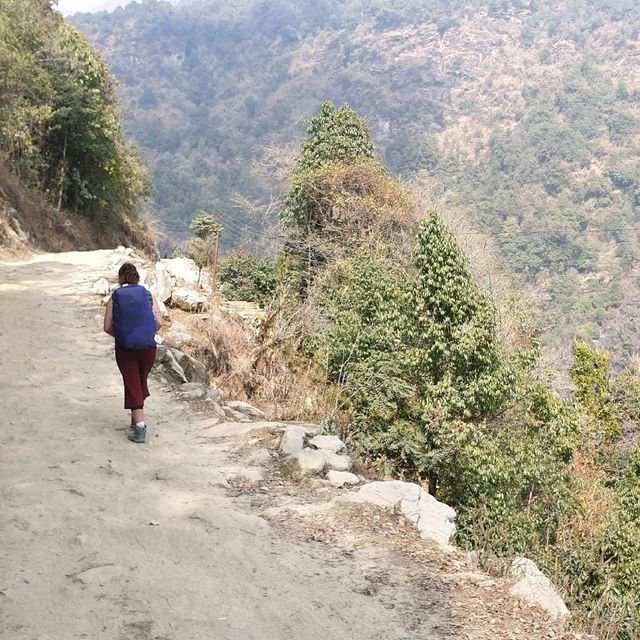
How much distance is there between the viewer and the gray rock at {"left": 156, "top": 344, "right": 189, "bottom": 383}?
7.67 metres

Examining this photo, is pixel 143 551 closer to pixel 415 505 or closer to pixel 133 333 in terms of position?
pixel 415 505

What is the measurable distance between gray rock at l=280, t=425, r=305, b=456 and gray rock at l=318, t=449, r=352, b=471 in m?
0.21

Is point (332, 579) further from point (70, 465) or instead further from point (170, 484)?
point (70, 465)

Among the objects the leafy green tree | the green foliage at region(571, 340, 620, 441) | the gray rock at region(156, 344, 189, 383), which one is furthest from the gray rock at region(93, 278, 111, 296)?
the green foliage at region(571, 340, 620, 441)

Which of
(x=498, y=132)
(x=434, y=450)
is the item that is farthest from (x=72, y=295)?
(x=498, y=132)

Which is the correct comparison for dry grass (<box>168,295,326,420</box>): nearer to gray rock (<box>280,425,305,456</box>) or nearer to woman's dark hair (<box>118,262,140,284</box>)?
gray rock (<box>280,425,305,456</box>)

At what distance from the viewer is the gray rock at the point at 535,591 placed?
345cm

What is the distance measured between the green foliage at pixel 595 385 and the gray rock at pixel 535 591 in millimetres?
18842

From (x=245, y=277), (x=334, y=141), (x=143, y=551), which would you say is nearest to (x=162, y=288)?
(x=143, y=551)

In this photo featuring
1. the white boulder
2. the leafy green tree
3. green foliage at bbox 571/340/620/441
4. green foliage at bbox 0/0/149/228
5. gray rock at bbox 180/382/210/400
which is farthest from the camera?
green foliage at bbox 0/0/149/228

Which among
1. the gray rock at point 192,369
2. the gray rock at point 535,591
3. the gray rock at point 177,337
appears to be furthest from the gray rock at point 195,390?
the gray rock at point 535,591

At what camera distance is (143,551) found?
144 inches

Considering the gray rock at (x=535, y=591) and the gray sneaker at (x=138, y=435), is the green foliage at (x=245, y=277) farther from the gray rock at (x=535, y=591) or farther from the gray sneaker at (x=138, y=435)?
the gray rock at (x=535, y=591)

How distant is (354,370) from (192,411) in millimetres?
3883
